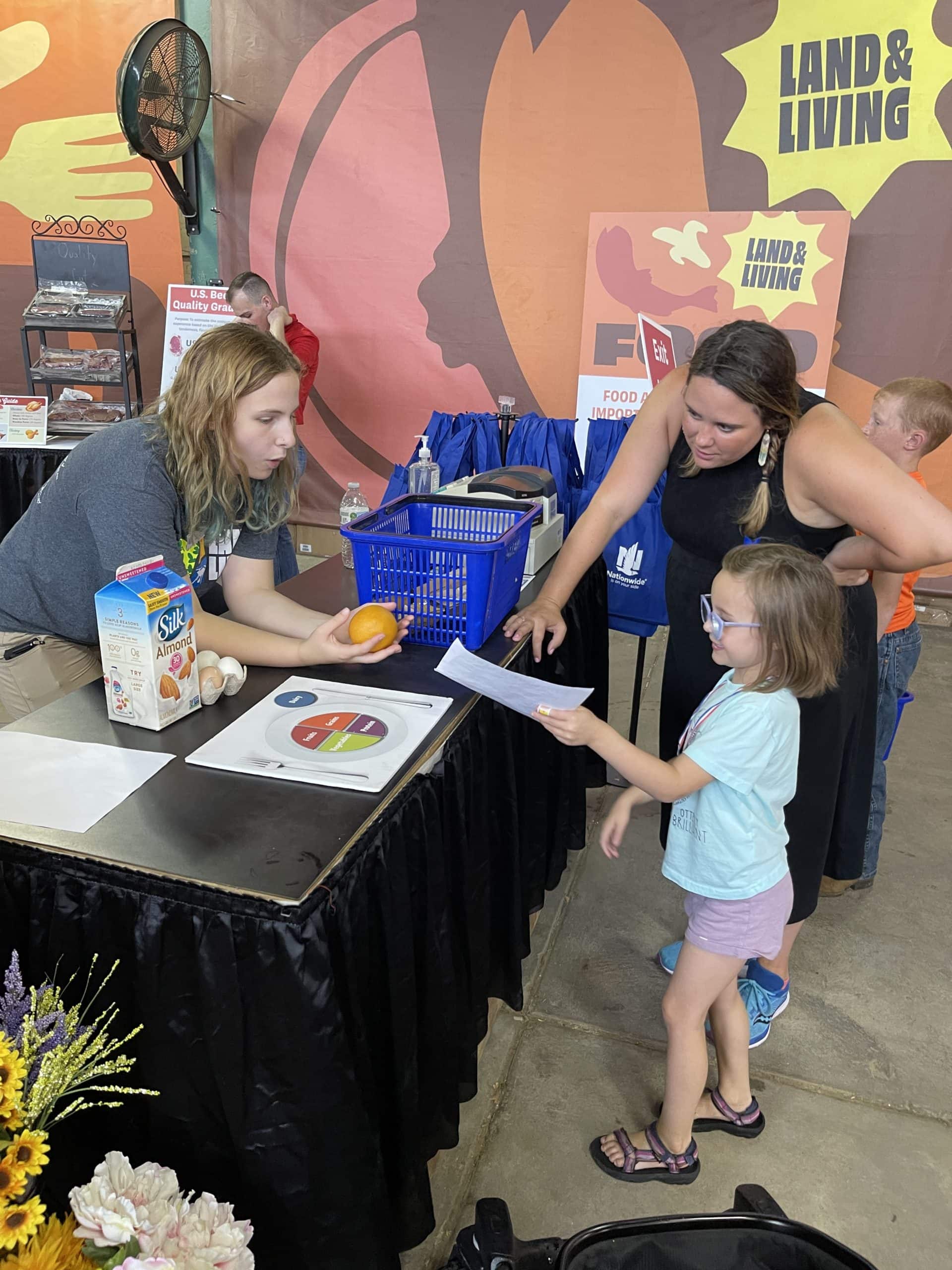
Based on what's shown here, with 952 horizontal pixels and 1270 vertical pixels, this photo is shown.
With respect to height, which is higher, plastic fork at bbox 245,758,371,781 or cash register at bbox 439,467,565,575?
cash register at bbox 439,467,565,575

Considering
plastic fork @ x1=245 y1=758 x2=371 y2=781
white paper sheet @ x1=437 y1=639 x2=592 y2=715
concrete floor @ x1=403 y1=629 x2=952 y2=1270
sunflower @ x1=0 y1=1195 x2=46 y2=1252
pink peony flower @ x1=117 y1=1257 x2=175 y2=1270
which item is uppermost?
white paper sheet @ x1=437 y1=639 x2=592 y2=715

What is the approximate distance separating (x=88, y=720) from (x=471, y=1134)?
108 centimetres

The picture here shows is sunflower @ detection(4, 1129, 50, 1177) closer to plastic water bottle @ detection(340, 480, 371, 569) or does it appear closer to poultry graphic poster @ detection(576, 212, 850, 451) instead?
plastic water bottle @ detection(340, 480, 371, 569)

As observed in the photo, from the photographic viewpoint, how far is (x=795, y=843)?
1699 mm

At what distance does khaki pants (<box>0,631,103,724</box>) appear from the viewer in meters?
1.65

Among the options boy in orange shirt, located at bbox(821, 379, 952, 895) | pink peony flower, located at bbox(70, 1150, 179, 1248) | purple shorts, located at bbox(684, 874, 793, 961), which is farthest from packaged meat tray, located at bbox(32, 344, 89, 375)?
pink peony flower, located at bbox(70, 1150, 179, 1248)

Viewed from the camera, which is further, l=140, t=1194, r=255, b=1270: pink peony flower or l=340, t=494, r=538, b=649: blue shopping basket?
l=340, t=494, r=538, b=649: blue shopping basket

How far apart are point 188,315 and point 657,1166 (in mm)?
Result: 4847

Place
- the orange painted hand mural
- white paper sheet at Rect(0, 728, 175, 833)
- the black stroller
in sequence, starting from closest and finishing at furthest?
the black stroller, white paper sheet at Rect(0, 728, 175, 833), the orange painted hand mural

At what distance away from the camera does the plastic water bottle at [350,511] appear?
2260 mm

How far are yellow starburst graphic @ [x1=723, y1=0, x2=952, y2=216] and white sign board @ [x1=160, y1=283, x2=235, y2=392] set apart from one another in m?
2.85

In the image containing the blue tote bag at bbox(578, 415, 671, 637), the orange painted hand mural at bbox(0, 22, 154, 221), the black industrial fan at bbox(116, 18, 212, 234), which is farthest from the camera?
the orange painted hand mural at bbox(0, 22, 154, 221)

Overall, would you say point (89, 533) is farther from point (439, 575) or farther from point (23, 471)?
point (23, 471)

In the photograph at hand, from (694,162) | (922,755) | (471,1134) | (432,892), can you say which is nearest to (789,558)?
(432,892)
